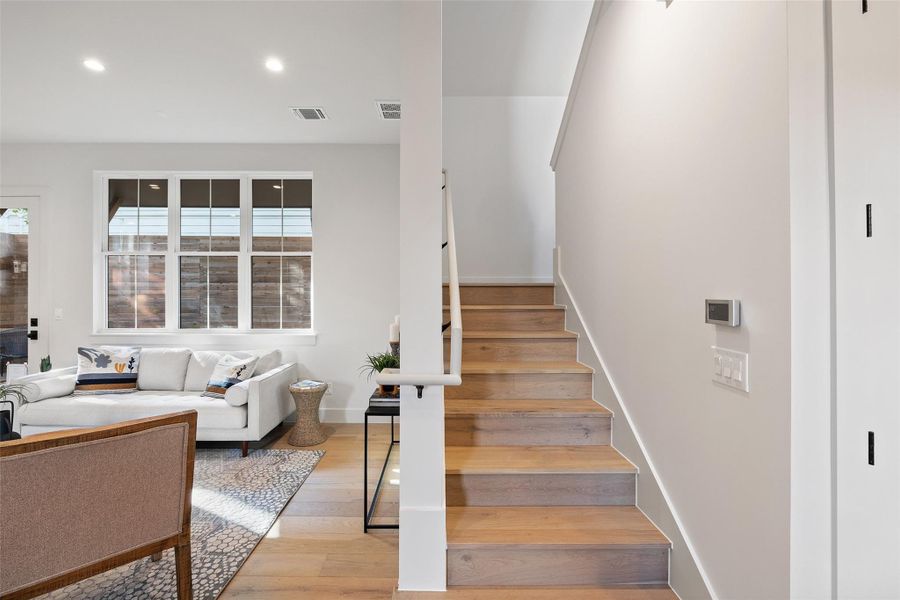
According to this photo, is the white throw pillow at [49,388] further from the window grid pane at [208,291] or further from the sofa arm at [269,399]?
the sofa arm at [269,399]

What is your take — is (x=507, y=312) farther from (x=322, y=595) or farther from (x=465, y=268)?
(x=322, y=595)

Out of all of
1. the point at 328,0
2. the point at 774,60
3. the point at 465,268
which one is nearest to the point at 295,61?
the point at 328,0

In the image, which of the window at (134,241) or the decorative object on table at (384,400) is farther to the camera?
the window at (134,241)

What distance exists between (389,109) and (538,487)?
9.88 ft

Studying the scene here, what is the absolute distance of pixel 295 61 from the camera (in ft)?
8.94

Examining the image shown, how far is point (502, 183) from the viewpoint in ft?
13.1

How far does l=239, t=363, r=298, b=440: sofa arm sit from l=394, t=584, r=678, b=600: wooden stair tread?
84.6 inches

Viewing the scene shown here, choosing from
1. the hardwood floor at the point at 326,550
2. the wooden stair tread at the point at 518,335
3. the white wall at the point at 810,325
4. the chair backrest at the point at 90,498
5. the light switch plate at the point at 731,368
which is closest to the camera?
the white wall at the point at 810,325

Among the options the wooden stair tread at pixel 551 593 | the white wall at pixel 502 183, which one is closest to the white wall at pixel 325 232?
the white wall at pixel 502 183

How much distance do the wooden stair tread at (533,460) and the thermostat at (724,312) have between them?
845 millimetres

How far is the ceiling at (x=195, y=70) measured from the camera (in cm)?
232

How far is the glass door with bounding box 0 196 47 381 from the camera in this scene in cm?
411

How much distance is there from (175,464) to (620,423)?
75.8 inches

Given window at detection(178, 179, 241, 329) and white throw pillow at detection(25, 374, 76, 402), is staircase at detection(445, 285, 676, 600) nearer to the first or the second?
window at detection(178, 179, 241, 329)
